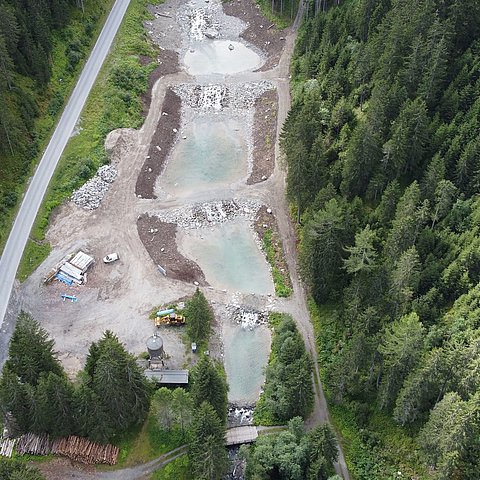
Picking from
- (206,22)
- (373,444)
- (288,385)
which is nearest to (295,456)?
(288,385)

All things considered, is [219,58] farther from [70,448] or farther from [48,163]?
[70,448]

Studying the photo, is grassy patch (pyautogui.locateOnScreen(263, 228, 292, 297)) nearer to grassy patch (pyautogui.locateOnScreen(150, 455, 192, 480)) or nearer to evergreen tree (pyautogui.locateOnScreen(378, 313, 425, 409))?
evergreen tree (pyautogui.locateOnScreen(378, 313, 425, 409))

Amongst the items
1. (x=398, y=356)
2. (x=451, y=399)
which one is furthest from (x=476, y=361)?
(x=398, y=356)

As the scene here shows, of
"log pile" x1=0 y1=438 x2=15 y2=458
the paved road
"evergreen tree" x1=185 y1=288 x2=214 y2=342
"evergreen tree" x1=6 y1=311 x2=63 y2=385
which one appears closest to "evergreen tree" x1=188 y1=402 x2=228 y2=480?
"evergreen tree" x1=185 y1=288 x2=214 y2=342

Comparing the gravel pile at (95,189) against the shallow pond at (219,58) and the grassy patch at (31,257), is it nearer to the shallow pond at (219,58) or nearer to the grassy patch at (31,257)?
the grassy patch at (31,257)

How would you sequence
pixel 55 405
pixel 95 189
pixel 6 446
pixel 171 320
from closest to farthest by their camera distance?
pixel 55 405
pixel 6 446
pixel 171 320
pixel 95 189
